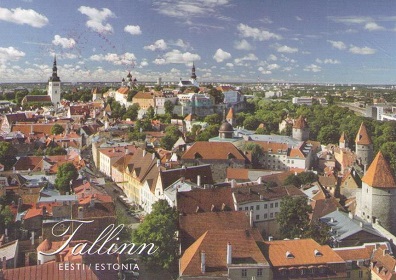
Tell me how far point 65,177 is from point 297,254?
695cm

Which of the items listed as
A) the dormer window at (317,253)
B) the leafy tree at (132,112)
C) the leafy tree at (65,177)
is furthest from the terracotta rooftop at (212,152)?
the leafy tree at (132,112)

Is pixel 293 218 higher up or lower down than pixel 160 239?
lower down

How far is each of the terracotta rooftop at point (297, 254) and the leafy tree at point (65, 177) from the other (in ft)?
20.6

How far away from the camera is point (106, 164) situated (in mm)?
16312

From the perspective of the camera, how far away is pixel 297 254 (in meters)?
7.58

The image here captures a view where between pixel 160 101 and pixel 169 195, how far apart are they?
1654 cm

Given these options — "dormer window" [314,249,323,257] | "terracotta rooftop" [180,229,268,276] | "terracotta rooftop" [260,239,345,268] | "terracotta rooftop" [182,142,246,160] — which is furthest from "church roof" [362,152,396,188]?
"terracotta rooftop" [180,229,268,276]

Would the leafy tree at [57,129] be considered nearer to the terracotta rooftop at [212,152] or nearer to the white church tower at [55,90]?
the terracotta rooftop at [212,152]

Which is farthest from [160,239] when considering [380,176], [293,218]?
[380,176]

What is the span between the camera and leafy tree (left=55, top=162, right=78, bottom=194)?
1227 cm

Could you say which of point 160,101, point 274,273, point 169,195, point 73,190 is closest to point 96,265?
point 274,273

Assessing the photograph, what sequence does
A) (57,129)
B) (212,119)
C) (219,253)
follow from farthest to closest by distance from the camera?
1. (212,119)
2. (57,129)
3. (219,253)

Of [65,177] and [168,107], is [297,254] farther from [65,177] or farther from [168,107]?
[168,107]

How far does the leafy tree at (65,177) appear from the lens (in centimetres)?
1227
